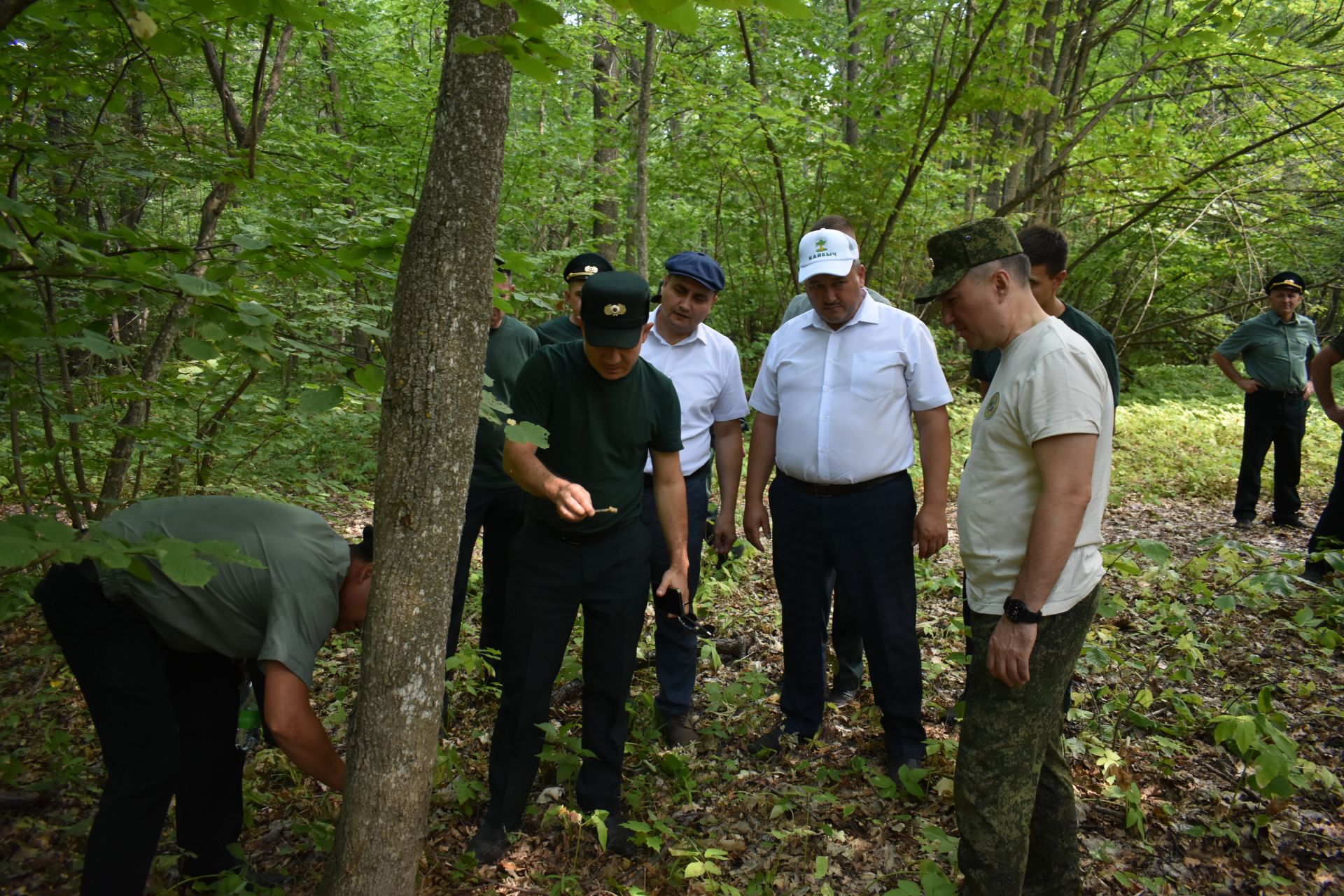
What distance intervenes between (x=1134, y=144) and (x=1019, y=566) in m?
7.06

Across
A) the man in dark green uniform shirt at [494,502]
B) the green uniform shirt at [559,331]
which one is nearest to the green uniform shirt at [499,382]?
the man in dark green uniform shirt at [494,502]

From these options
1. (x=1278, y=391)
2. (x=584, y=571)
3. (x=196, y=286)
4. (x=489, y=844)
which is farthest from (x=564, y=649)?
(x=1278, y=391)

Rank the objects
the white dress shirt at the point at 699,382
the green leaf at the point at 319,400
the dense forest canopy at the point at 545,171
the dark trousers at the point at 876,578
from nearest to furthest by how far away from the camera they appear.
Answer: the green leaf at the point at 319,400, the dense forest canopy at the point at 545,171, the dark trousers at the point at 876,578, the white dress shirt at the point at 699,382

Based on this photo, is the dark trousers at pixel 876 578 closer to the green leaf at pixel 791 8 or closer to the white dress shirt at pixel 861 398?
the white dress shirt at pixel 861 398

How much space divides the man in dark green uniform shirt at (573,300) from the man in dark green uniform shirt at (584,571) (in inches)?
64.1

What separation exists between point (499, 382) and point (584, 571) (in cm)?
155

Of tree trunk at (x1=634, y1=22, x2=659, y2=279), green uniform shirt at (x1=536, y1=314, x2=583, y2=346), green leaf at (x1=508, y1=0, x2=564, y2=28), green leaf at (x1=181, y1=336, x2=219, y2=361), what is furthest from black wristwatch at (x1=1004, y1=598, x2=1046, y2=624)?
tree trunk at (x1=634, y1=22, x2=659, y2=279)

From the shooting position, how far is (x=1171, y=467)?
937 cm

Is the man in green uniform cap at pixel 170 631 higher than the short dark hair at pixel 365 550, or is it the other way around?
the short dark hair at pixel 365 550

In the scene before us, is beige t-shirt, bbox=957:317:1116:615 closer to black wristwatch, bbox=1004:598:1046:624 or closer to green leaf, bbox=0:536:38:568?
black wristwatch, bbox=1004:598:1046:624

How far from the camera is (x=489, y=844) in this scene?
2969 millimetres

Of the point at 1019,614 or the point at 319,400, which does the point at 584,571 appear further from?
the point at 1019,614

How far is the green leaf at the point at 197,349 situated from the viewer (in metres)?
2.07

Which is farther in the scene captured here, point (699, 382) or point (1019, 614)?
point (699, 382)
